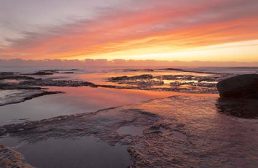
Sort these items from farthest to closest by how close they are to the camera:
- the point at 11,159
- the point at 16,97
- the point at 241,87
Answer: the point at 16,97 → the point at 241,87 → the point at 11,159

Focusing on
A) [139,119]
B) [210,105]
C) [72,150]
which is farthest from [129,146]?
[210,105]

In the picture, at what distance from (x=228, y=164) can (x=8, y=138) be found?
669cm

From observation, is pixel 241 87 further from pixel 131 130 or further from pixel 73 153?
pixel 73 153

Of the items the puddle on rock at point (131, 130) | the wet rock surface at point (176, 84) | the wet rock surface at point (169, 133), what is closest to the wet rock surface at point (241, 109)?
the wet rock surface at point (169, 133)

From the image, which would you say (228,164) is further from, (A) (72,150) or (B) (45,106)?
(B) (45,106)

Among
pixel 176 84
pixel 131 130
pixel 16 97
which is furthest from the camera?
pixel 176 84

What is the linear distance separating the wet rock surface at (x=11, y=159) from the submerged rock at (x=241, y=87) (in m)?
13.8

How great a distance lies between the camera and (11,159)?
19.5 ft

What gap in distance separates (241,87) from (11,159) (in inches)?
570

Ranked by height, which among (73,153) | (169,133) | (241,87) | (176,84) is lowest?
(73,153)

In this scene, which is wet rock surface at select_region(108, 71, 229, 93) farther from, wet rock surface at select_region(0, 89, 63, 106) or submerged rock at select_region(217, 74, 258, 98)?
wet rock surface at select_region(0, 89, 63, 106)

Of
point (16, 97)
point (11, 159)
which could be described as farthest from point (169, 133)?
point (16, 97)

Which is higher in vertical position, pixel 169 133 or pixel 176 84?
pixel 176 84

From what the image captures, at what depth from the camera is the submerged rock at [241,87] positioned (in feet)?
51.1
